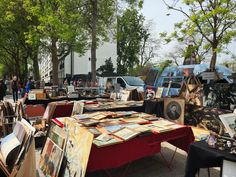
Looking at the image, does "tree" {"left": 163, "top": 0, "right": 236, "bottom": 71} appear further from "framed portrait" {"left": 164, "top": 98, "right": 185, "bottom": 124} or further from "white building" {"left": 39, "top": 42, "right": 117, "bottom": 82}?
"white building" {"left": 39, "top": 42, "right": 117, "bottom": 82}

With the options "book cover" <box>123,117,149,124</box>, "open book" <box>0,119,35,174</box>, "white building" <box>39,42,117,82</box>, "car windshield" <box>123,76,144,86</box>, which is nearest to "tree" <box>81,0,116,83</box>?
"car windshield" <box>123,76,144,86</box>

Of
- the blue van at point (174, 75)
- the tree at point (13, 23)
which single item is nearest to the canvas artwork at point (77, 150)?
the blue van at point (174, 75)

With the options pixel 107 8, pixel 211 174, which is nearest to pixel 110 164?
pixel 211 174

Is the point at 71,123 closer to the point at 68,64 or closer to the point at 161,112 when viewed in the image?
the point at 161,112

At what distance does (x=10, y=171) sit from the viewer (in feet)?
11.1

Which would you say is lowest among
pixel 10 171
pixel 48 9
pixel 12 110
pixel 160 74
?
pixel 10 171

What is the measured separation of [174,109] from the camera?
6.94m

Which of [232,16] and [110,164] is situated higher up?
[232,16]

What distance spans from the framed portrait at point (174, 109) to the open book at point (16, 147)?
4.37 m

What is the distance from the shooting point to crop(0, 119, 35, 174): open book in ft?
10.9

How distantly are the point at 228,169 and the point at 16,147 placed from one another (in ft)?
9.39

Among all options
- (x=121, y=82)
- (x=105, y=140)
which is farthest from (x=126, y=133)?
(x=121, y=82)

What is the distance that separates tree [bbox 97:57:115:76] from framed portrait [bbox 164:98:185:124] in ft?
84.2

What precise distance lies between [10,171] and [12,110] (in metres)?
3.14
